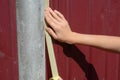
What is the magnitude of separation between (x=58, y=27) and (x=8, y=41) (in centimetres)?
27

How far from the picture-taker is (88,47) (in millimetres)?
2371

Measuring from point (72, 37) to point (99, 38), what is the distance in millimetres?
150

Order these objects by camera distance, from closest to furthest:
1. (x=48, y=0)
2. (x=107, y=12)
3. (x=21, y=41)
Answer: (x=21, y=41), (x=48, y=0), (x=107, y=12)

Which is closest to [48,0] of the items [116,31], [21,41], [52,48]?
[52,48]

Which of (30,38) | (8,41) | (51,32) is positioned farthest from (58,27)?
(30,38)

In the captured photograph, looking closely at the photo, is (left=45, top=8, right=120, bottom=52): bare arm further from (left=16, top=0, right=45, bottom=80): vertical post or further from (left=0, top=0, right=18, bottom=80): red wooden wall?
(left=16, top=0, right=45, bottom=80): vertical post

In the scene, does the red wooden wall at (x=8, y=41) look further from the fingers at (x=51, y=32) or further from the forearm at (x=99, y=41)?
the forearm at (x=99, y=41)

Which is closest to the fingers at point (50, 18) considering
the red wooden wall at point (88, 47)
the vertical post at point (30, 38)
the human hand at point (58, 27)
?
the human hand at point (58, 27)

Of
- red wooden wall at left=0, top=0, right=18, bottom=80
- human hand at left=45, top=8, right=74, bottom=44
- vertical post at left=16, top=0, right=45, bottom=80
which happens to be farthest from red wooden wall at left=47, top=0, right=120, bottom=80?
vertical post at left=16, top=0, right=45, bottom=80

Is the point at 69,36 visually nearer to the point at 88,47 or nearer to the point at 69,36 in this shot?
the point at 69,36

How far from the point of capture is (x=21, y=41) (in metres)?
1.73

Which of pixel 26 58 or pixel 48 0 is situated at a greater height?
pixel 48 0

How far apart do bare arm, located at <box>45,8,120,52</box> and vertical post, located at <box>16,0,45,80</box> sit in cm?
31

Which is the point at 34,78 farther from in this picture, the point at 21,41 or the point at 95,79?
the point at 95,79
